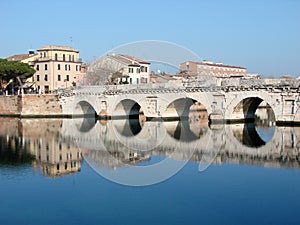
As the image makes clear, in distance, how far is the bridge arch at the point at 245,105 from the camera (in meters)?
37.0

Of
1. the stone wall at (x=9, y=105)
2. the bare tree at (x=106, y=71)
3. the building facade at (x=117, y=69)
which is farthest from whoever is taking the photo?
the building facade at (x=117, y=69)

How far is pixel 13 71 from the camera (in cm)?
5897

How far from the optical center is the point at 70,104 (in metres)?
55.2

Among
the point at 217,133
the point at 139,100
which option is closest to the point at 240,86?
the point at 217,133

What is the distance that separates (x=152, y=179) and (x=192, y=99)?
25.6 metres

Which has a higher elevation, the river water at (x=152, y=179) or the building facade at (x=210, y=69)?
the building facade at (x=210, y=69)

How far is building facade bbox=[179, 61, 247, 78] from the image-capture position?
1989 inches

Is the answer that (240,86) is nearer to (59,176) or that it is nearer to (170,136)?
(170,136)

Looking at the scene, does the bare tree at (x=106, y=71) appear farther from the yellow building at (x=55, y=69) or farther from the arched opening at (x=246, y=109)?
the arched opening at (x=246, y=109)

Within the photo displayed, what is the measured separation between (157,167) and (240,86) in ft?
60.0

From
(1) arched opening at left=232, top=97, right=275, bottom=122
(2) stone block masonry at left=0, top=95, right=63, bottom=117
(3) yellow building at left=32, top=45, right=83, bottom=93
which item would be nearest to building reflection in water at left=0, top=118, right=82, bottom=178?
(2) stone block masonry at left=0, top=95, right=63, bottom=117

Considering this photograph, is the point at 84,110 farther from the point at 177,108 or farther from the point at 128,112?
the point at 177,108

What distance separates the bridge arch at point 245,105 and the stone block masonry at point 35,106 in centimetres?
2352

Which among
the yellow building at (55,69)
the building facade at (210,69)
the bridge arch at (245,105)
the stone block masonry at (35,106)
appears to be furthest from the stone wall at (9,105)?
the bridge arch at (245,105)
